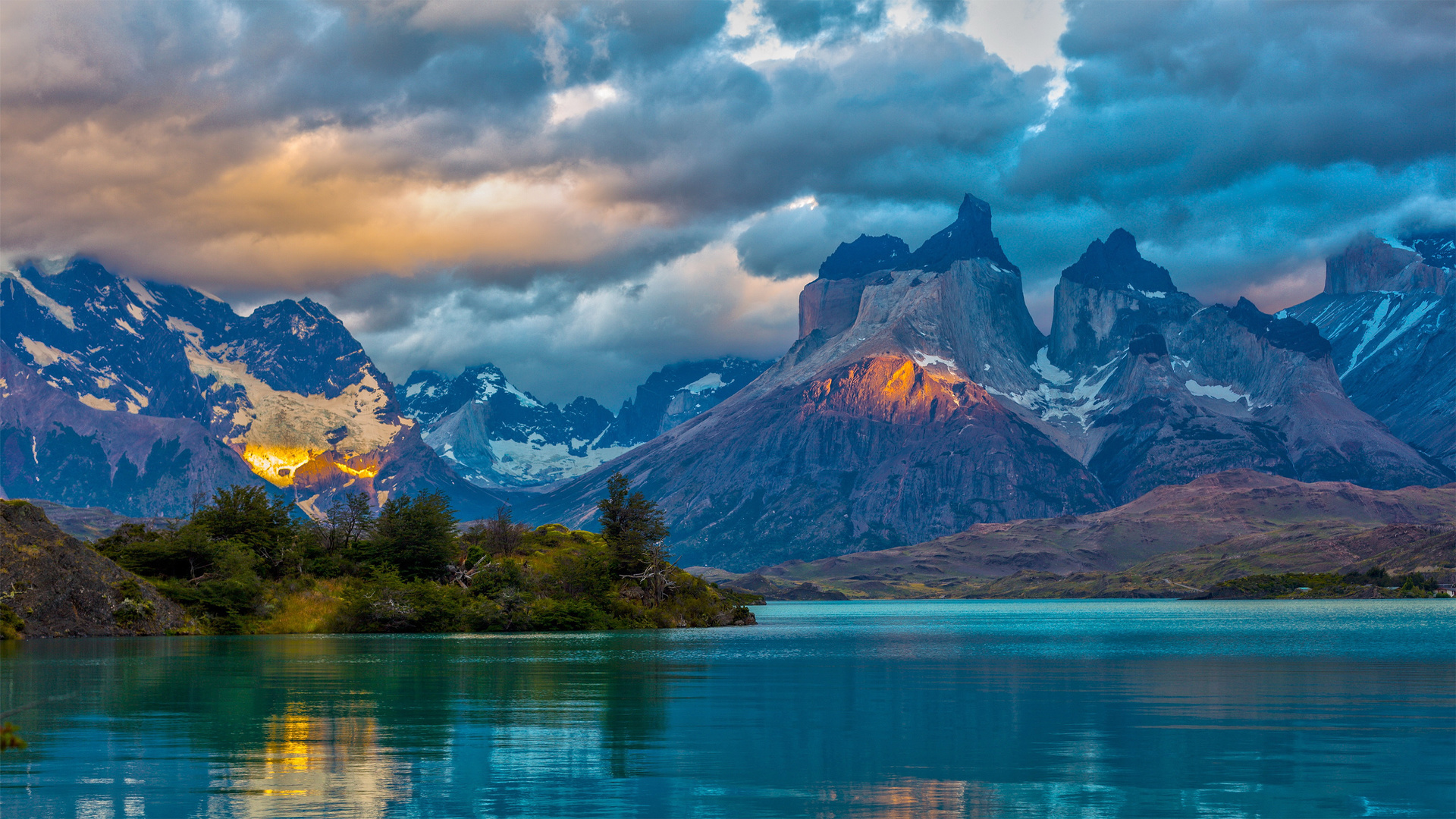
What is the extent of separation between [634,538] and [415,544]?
25998 mm

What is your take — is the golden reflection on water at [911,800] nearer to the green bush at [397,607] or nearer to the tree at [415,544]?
the green bush at [397,607]

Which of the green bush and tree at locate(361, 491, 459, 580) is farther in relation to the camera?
tree at locate(361, 491, 459, 580)

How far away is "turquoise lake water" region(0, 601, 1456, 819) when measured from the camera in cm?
3453

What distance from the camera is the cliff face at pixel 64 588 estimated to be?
392ft

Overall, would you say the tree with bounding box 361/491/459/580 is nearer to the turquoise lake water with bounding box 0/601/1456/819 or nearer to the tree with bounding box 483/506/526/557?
the tree with bounding box 483/506/526/557

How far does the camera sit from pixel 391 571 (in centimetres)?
14938

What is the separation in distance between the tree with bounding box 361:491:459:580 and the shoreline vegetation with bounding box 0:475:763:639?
16 centimetres

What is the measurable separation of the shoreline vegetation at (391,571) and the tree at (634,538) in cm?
18

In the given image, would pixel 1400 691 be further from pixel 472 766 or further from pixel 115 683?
pixel 115 683

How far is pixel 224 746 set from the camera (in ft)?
148

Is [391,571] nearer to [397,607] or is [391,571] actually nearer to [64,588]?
[397,607]

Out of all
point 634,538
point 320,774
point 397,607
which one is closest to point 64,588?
point 397,607

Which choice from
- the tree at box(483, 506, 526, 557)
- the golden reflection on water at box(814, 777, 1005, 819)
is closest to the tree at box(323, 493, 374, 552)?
the tree at box(483, 506, 526, 557)

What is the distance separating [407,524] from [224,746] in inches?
4326
